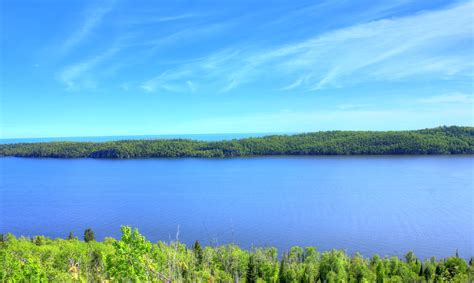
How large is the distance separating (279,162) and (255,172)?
52.0 feet

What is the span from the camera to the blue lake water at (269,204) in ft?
101

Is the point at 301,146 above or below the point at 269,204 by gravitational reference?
above

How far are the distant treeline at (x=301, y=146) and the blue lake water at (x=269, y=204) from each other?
515 inches

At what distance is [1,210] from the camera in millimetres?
44844

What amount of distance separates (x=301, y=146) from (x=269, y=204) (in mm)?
57227

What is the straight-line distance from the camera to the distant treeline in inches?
3531

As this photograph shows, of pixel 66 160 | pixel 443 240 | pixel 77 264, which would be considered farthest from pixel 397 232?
pixel 66 160

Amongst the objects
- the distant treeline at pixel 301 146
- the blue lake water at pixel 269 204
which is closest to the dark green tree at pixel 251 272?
the blue lake water at pixel 269 204

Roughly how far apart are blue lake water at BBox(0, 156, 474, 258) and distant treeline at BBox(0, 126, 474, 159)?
515 inches

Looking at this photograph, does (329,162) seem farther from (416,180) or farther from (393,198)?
(393,198)

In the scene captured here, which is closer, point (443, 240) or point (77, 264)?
point (77, 264)

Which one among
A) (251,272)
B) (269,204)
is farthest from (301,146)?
(251,272)

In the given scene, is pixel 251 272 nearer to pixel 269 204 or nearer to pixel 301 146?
pixel 269 204

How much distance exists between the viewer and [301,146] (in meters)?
97.9
